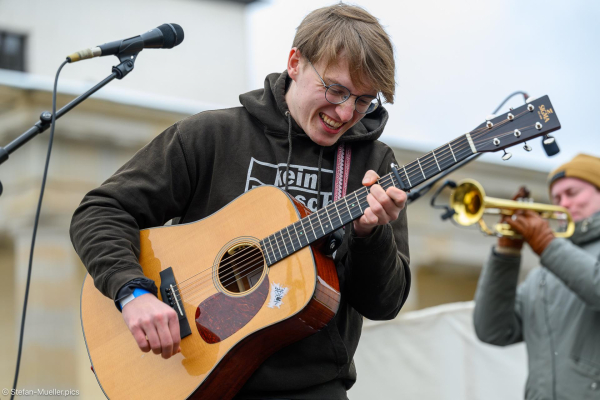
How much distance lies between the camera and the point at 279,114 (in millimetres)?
2541

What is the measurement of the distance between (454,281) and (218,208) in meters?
7.77

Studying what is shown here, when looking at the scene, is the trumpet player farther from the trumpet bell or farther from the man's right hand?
the man's right hand

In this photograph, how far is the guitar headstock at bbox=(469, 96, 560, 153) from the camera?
209 cm

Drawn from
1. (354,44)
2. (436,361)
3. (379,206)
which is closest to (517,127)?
(379,206)

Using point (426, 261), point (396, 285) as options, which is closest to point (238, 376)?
point (396, 285)

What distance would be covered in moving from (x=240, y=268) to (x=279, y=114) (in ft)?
2.05

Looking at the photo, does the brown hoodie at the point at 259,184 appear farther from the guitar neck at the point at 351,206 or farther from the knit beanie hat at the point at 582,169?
the knit beanie hat at the point at 582,169

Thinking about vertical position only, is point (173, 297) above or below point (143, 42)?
below

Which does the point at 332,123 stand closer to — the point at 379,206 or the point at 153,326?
the point at 379,206

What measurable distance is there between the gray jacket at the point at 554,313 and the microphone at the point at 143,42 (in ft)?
8.15

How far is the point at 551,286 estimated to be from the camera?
407 cm

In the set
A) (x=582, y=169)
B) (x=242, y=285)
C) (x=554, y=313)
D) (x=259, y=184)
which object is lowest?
(x=554, y=313)

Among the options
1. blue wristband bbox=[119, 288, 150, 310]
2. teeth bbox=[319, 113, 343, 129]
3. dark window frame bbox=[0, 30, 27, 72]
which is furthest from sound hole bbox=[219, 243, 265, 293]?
dark window frame bbox=[0, 30, 27, 72]

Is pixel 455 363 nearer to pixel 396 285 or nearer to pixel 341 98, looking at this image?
pixel 396 285
